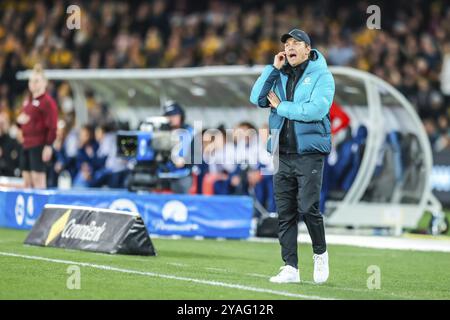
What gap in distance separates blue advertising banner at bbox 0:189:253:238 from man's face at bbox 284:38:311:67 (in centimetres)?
681

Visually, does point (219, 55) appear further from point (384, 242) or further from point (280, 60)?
point (280, 60)

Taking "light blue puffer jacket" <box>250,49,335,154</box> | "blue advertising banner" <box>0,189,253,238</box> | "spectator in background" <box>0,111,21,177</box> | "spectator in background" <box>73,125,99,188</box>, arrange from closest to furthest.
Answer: "light blue puffer jacket" <box>250,49,335,154</box> → "blue advertising banner" <box>0,189,253,238</box> → "spectator in background" <box>73,125,99,188</box> → "spectator in background" <box>0,111,21,177</box>

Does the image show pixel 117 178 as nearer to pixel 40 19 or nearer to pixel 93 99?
pixel 93 99

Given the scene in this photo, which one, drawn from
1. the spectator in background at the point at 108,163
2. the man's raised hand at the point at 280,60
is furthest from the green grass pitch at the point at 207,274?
the spectator in background at the point at 108,163

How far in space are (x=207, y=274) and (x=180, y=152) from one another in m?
6.82

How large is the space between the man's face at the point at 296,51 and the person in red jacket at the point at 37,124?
8.31 metres

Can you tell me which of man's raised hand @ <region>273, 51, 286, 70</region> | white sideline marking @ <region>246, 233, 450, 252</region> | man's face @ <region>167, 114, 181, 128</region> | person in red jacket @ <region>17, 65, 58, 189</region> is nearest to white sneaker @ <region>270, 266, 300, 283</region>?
man's raised hand @ <region>273, 51, 286, 70</region>

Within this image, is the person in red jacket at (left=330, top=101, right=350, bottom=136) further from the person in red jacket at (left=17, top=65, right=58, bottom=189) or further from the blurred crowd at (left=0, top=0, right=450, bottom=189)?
the blurred crowd at (left=0, top=0, right=450, bottom=189)

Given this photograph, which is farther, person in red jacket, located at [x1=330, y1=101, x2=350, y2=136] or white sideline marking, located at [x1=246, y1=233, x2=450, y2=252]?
person in red jacket, located at [x1=330, y1=101, x2=350, y2=136]

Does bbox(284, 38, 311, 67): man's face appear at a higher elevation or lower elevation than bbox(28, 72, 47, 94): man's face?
higher

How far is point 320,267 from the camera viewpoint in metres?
11.1

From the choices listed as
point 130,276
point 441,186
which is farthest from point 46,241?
point 441,186

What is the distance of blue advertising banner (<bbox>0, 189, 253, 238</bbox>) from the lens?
683 inches

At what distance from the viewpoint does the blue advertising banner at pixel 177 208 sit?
17344mm
